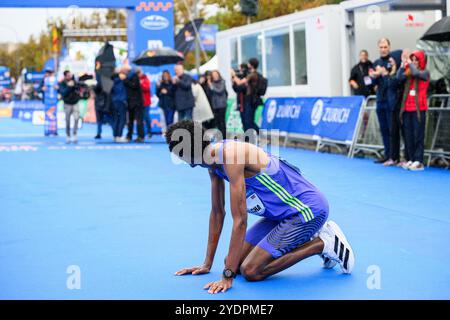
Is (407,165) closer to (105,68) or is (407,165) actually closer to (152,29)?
(105,68)

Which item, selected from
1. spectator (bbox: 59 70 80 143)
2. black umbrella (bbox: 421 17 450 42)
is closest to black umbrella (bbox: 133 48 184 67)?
spectator (bbox: 59 70 80 143)

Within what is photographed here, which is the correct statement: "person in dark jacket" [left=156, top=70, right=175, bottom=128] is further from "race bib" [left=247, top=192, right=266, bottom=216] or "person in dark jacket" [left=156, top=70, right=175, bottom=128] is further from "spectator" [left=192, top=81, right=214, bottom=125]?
"race bib" [left=247, top=192, right=266, bottom=216]

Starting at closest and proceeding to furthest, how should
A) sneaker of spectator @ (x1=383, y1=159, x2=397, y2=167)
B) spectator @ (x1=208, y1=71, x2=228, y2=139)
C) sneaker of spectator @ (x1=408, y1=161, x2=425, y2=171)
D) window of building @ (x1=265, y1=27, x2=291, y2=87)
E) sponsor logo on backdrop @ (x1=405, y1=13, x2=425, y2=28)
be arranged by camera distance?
sneaker of spectator @ (x1=408, y1=161, x2=425, y2=171), sneaker of spectator @ (x1=383, y1=159, x2=397, y2=167), sponsor logo on backdrop @ (x1=405, y1=13, x2=425, y2=28), spectator @ (x1=208, y1=71, x2=228, y2=139), window of building @ (x1=265, y1=27, x2=291, y2=87)

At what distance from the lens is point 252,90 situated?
18.9m

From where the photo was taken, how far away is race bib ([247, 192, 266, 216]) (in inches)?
234

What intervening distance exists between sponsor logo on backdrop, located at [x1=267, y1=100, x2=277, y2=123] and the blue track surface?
503cm

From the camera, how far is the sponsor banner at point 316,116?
16047 mm

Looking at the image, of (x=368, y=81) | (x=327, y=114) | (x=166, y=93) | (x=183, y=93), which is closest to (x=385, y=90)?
(x=368, y=81)

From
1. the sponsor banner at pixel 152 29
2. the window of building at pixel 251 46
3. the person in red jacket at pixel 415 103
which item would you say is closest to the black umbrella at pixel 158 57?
the sponsor banner at pixel 152 29

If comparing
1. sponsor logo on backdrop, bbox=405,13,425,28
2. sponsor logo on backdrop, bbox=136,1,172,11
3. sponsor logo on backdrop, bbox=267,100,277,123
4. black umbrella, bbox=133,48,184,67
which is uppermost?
sponsor logo on backdrop, bbox=136,1,172,11

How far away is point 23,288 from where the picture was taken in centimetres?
584

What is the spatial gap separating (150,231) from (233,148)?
2.88 meters
